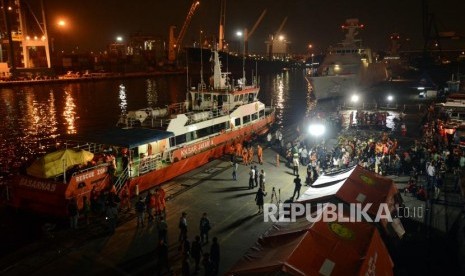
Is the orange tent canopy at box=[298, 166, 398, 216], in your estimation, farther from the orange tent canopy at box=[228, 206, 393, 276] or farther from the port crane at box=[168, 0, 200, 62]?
the port crane at box=[168, 0, 200, 62]

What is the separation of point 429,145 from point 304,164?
918cm

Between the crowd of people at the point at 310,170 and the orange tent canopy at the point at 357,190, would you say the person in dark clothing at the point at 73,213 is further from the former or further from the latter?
the orange tent canopy at the point at 357,190

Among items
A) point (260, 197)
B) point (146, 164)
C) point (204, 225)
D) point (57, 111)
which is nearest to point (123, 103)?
point (57, 111)

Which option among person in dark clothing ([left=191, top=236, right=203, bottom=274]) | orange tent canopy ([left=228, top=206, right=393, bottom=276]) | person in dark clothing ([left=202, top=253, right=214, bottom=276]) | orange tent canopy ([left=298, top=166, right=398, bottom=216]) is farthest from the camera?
orange tent canopy ([left=298, top=166, right=398, bottom=216])

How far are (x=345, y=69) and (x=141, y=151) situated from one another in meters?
60.5

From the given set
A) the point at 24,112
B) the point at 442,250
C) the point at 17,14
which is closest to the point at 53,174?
the point at 442,250

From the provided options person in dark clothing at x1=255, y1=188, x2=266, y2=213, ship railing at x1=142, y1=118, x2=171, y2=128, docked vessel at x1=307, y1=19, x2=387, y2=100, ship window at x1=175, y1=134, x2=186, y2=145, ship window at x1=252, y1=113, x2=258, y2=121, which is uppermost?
docked vessel at x1=307, y1=19, x2=387, y2=100

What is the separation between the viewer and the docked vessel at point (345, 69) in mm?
70062

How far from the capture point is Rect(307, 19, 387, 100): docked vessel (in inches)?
2758

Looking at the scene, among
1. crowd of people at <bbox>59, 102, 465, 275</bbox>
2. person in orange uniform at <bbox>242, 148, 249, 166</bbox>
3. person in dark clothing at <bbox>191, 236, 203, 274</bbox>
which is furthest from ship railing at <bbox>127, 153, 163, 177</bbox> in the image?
person in dark clothing at <bbox>191, 236, 203, 274</bbox>

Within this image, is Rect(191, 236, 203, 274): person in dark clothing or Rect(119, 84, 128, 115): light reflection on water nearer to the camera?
Rect(191, 236, 203, 274): person in dark clothing

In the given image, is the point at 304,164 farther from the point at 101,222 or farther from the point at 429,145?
the point at 101,222

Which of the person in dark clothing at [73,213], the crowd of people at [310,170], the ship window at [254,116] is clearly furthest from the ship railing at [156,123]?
the ship window at [254,116]

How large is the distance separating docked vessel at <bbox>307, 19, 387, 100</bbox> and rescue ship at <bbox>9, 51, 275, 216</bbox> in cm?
3748
